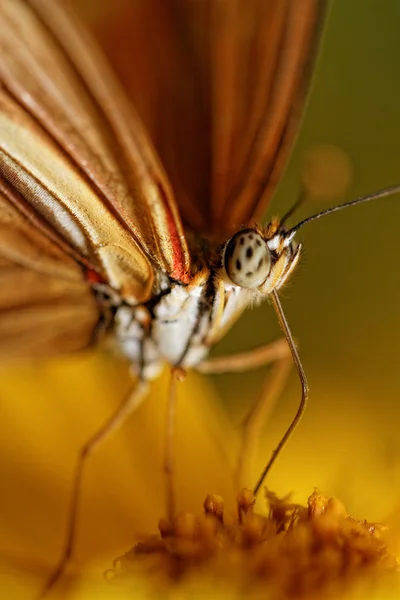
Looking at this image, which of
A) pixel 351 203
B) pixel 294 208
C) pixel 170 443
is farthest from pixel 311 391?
pixel 351 203

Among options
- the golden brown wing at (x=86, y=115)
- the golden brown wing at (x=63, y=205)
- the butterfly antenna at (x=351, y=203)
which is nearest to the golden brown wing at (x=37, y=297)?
the golden brown wing at (x=63, y=205)

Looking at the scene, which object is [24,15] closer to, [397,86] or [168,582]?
[168,582]

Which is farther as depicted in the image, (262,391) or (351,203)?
(262,391)

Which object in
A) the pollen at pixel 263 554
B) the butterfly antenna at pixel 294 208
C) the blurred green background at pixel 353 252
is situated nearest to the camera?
the pollen at pixel 263 554

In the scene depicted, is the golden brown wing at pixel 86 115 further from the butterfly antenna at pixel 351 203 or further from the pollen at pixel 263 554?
the pollen at pixel 263 554

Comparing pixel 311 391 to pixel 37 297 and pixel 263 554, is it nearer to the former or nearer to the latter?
pixel 37 297

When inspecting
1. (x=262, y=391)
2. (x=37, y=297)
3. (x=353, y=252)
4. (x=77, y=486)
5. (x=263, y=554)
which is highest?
(x=353, y=252)
